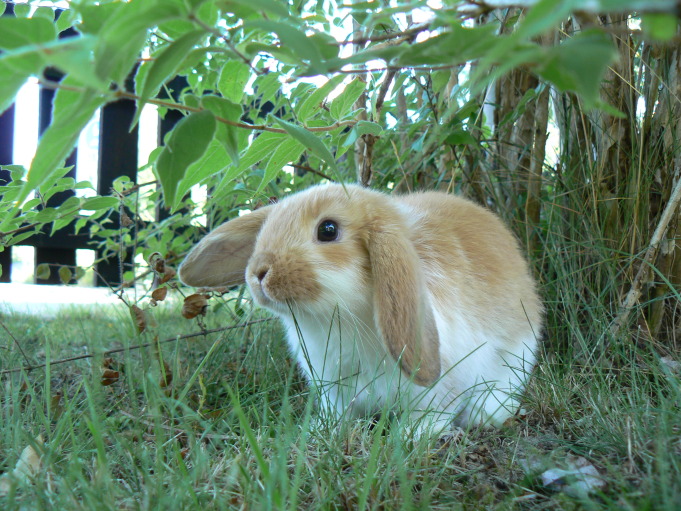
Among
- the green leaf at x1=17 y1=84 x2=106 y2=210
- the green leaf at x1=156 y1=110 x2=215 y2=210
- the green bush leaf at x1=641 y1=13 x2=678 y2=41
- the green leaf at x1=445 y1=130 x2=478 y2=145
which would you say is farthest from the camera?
the green leaf at x1=445 y1=130 x2=478 y2=145

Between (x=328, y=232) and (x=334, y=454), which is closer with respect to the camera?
(x=334, y=454)

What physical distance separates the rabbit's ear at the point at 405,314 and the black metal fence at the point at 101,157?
3.29m

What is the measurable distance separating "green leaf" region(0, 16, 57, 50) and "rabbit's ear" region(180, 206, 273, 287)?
1339 mm

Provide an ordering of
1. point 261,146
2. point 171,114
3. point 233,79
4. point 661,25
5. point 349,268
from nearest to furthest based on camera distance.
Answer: point 661,25 → point 233,79 → point 261,146 → point 349,268 → point 171,114

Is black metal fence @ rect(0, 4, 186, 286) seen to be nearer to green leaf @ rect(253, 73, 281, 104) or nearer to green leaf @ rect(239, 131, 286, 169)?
green leaf @ rect(253, 73, 281, 104)

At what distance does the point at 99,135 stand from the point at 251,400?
4008 millimetres

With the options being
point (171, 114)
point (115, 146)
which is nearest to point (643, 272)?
point (171, 114)

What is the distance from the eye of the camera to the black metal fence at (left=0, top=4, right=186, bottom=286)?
468 centimetres

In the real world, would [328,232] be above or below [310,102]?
below

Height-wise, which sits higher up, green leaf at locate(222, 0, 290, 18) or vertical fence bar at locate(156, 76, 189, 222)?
vertical fence bar at locate(156, 76, 189, 222)

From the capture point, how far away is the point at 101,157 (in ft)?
16.8

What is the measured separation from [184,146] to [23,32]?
29 centimetres

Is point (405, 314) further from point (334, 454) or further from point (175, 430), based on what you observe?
point (175, 430)

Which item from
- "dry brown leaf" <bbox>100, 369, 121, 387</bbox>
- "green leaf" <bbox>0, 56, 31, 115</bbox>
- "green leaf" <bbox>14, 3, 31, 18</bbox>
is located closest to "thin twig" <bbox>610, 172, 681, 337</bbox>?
"dry brown leaf" <bbox>100, 369, 121, 387</bbox>
